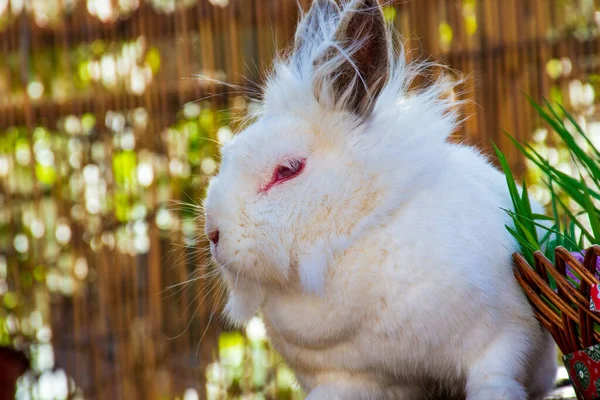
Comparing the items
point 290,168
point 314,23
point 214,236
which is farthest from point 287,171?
point 314,23

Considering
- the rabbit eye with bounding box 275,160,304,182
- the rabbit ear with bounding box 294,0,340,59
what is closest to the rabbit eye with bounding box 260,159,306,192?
the rabbit eye with bounding box 275,160,304,182

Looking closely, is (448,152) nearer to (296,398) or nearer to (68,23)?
(296,398)

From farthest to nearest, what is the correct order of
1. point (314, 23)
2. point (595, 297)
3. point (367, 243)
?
point (314, 23) < point (367, 243) < point (595, 297)

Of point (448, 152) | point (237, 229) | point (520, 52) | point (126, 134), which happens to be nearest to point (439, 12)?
point (520, 52)

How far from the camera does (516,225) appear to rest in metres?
1.22

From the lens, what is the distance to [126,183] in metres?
2.53

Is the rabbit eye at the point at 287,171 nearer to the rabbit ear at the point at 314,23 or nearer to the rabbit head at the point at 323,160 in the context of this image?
the rabbit head at the point at 323,160

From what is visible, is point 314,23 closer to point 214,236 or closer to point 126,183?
point 214,236

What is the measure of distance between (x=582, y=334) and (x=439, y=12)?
155 centimetres

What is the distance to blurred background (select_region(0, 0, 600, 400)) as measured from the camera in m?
2.47

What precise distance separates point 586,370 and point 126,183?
1.76 m

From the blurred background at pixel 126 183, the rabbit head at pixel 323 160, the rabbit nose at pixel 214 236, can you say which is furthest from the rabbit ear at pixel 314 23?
the blurred background at pixel 126 183

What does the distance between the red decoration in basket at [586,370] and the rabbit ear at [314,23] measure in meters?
0.67

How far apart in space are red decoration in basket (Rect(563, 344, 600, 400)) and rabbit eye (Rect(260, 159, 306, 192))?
488mm
